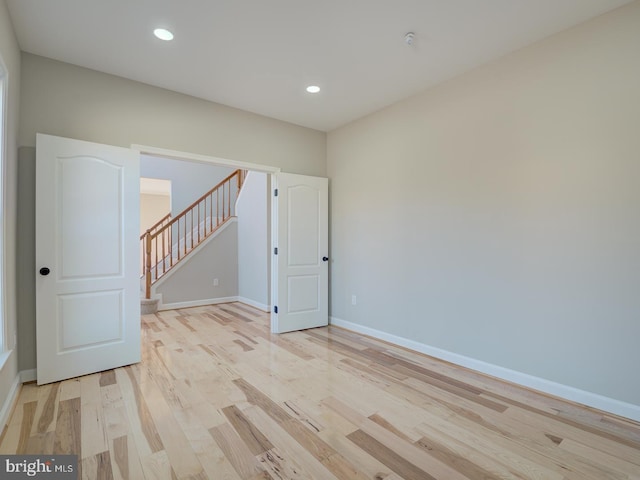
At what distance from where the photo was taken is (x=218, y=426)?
2072mm

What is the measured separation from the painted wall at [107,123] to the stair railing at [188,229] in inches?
106

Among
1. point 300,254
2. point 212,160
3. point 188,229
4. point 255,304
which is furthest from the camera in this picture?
point 188,229

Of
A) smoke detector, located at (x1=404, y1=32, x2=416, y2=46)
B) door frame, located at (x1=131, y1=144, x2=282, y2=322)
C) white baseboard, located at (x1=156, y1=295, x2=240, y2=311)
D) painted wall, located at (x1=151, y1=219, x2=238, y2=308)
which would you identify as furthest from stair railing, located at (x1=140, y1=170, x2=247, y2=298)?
smoke detector, located at (x1=404, y1=32, x2=416, y2=46)

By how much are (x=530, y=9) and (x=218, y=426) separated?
3546 mm

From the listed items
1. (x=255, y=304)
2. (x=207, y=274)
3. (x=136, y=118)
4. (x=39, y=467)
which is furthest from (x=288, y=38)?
(x=207, y=274)

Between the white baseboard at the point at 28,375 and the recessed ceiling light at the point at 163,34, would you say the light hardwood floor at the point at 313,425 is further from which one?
the recessed ceiling light at the point at 163,34

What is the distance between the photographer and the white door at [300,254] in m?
4.15

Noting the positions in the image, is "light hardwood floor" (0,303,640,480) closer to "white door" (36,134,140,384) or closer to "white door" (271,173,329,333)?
"white door" (36,134,140,384)

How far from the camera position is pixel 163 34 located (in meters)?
2.49

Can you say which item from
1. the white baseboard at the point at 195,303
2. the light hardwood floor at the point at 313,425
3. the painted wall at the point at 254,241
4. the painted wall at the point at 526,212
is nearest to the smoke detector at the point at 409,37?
the painted wall at the point at 526,212

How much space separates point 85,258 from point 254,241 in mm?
3229

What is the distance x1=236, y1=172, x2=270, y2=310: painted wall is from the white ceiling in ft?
8.06

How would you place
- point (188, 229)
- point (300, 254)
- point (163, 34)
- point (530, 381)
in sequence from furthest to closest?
point (188, 229) < point (300, 254) < point (530, 381) < point (163, 34)

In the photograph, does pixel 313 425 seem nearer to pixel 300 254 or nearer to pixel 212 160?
pixel 300 254
